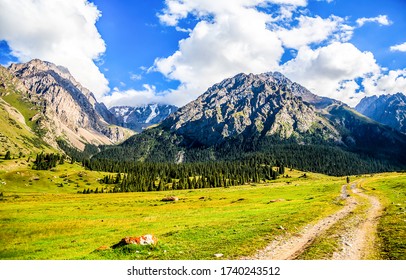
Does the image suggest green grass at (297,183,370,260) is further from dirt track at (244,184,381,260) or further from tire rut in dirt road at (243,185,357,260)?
tire rut in dirt road at (243,185,357,260)

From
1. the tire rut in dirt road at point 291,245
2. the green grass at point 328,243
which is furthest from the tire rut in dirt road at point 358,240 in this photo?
the tire rut in dirt road at point 291,245

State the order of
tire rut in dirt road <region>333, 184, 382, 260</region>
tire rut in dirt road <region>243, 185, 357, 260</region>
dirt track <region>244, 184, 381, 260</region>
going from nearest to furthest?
tire rut in dirt road <region>333, 184, 382, 260</region>
dirt track <region>244, 184, 381, 260</region>
tire rut in dirt road <region>243, 185, 357, 260</region>

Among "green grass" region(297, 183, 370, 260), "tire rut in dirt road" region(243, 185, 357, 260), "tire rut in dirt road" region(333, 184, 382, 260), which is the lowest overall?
"tire rut in dirt road" region(243, 185, 357, 260)

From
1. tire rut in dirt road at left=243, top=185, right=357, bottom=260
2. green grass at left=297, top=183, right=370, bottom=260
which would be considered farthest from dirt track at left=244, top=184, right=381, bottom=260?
green grass at left=297, top=183, right=370, bottom=260

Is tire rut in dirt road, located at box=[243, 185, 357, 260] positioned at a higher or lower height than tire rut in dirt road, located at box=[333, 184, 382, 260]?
lower

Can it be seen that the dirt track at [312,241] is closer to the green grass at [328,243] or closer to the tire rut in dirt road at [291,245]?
the tire rut in dirt road at [291,245]

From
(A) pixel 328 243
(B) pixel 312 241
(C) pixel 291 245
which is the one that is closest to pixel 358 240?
(A) pixel 328 243

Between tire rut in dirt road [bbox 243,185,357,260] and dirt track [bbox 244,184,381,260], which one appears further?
tire rut in dirt road [bbox 243,185,357,260]

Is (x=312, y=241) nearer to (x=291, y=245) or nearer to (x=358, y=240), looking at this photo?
(x=291, y=245)

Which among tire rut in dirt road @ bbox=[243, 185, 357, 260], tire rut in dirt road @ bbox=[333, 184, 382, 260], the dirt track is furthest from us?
tire rut in dirt road @ bbox=[243, 185, 357, 260]

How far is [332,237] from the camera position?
2409 cm
